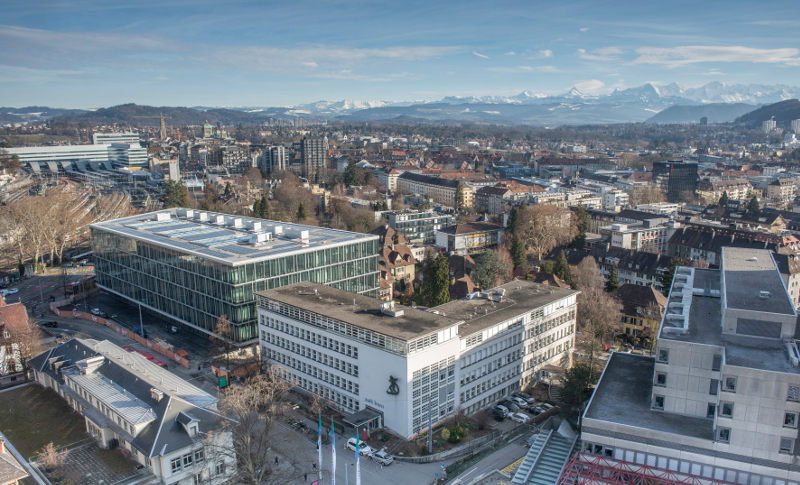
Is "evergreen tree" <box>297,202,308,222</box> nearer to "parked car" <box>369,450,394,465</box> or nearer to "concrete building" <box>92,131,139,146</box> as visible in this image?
"parked car" <box>369,450,394,465</box>

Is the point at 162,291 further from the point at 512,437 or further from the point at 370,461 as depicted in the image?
the point at 512,437

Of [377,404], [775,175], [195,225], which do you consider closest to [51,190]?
[195,225]

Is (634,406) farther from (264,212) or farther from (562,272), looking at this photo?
(264,212)

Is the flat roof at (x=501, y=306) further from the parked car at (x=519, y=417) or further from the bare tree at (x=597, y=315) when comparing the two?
the parked car at (x=519, y=417)

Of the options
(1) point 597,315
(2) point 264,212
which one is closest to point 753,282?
(1) point 597,315

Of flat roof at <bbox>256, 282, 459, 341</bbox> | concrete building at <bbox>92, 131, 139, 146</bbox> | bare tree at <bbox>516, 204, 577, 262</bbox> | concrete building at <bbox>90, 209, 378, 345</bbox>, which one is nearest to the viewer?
flat roof at <bbox>256, 282, 459, 341</bbox>

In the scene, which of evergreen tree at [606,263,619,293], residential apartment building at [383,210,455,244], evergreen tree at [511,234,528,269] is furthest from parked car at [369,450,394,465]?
residential apartment building at [383,210,455,244]

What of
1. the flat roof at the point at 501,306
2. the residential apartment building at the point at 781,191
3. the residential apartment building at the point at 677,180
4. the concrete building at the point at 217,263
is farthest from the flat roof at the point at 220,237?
the residential apartment building at the point at 781,191
